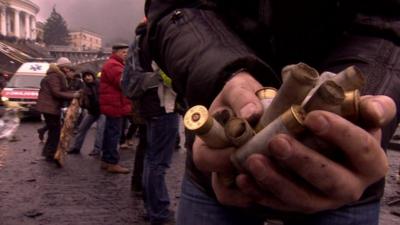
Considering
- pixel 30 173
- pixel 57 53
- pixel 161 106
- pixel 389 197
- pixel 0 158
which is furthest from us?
pixel 57 53

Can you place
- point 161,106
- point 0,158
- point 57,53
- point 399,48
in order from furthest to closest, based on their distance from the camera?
point 57,53, point 0,158, point 161,106, point 399,48

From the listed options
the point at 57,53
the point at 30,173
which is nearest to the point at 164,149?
the point at 30,173

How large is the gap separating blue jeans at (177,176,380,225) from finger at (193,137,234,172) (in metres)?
0.34

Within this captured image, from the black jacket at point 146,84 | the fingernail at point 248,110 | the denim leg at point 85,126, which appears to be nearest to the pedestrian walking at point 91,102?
the denim leg at point 85,126

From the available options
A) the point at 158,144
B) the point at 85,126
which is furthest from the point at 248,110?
Result: the point at 85,126

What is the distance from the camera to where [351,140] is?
73 centimetres

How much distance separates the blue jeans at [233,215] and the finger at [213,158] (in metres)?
0.34

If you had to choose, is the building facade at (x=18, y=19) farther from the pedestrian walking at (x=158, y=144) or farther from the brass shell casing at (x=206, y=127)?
the brass shell casing at (x=206, y=127)

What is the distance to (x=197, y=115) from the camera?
0.80 meters

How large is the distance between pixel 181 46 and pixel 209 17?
12 centimetres

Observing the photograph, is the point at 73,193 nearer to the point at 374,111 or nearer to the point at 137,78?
the point at 137,78

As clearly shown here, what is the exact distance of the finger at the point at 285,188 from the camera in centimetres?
76

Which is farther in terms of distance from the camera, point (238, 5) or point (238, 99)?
point (238, 5)

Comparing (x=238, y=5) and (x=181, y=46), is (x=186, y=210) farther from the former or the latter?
(x=238, y=5)
